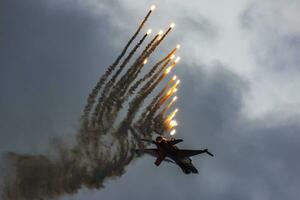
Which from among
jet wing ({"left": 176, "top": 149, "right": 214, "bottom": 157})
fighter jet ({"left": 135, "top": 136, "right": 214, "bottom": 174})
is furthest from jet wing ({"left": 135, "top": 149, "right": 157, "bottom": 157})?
jet wing ({"left": 176, "top": 149, "right": 214, "bottom": 157})

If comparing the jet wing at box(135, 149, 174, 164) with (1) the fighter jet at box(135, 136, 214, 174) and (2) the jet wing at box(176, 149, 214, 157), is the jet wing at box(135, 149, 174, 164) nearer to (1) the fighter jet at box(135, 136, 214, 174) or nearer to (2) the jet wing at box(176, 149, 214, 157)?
(1) the fighter jet at box(135, 136, 214, 174)

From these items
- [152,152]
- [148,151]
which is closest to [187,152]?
[152,152]

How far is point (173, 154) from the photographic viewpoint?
491 feet

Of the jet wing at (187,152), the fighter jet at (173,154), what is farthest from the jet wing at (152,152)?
the jet wing at (187,152)

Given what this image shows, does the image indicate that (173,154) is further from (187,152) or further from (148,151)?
(148,151)

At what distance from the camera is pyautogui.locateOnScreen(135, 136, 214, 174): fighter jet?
148250 mm

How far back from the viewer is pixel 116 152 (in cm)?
15212

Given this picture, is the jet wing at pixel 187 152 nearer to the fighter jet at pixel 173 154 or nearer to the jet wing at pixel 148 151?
the fighter jet at pixel 173 154

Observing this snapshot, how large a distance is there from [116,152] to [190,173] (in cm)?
1879

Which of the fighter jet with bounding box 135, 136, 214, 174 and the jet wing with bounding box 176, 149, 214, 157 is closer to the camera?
the fighter jet with bounding box 135, 136, 214, 174

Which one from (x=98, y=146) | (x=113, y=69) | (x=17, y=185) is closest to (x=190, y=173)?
(x=98, y=146)

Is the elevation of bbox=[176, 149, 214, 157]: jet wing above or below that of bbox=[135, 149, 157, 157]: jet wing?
above

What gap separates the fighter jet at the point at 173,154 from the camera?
14825cm

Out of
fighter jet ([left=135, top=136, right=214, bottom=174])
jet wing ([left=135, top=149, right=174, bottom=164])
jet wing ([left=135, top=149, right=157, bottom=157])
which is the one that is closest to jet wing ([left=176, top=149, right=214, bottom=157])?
fighter jet ([left=135, top=136, right=214, bottom=174])
